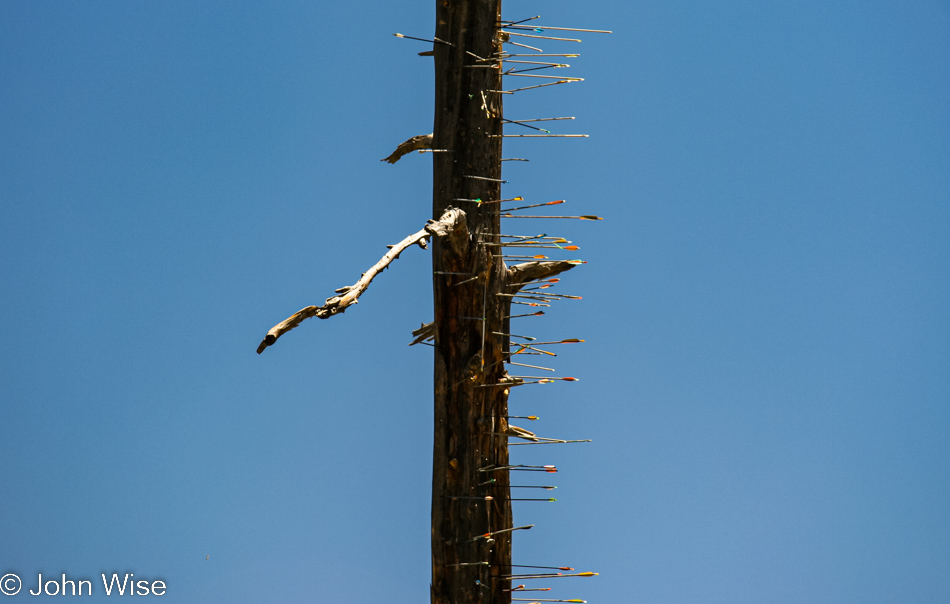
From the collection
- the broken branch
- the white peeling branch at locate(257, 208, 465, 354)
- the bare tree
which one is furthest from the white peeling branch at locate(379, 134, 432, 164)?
the white peeling branch at locate(257, 208, 465, 354)

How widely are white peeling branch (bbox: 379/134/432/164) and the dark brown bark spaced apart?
0.34 metres

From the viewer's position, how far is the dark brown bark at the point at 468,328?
3898 mm

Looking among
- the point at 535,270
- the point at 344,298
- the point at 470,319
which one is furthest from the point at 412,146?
the point at 344,298

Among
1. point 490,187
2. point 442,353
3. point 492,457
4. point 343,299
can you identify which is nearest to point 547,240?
point 490,187

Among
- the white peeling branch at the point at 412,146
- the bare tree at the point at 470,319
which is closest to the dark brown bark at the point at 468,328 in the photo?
the bare tree at the point at 470,319

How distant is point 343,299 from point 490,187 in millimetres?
1213

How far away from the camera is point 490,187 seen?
4070 millimetres

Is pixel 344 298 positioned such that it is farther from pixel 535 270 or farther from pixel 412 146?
pixel 412 146

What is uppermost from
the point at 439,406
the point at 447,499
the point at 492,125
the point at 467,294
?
the point at 492,125

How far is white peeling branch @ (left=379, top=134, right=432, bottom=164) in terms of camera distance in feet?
14.4

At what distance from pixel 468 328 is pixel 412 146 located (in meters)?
0.99

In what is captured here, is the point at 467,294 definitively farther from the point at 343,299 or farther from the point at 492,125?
the point at 343,299

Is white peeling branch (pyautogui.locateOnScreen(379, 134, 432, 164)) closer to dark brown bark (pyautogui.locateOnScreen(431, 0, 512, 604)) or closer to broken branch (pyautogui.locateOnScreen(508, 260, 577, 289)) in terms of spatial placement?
dark brown bark (pyautogui.locateOnScreen(431, 0, 512, 604))

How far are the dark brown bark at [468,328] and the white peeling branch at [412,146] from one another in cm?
34
